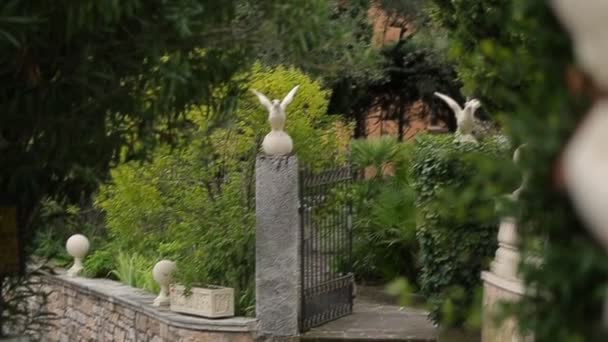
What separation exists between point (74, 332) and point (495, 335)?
6973 millimetres

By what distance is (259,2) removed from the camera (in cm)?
534

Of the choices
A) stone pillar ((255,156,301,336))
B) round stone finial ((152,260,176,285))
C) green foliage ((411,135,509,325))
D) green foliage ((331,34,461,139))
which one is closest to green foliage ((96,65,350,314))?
round stone finial ((152,260,176,285))

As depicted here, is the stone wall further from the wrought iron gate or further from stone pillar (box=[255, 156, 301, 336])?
the wrought iron gate

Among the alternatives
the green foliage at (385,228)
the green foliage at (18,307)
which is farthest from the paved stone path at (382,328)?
the green foliage at (18,307)

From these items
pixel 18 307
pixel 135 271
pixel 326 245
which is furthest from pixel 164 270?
pixel 18 307

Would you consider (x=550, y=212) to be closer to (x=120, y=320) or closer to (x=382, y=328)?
(x=382, y=328)

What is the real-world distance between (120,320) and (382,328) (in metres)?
2.93

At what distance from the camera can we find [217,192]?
37.9 feet

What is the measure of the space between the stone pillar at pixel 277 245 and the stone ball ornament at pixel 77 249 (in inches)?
133

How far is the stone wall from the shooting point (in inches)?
412

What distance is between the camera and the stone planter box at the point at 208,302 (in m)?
10.5

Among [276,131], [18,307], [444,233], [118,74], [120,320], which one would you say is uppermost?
[276,131]

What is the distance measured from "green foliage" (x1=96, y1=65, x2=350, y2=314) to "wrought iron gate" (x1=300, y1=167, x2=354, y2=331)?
20.7 inches

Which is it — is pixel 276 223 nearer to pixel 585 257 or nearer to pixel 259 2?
pixel 259 2
